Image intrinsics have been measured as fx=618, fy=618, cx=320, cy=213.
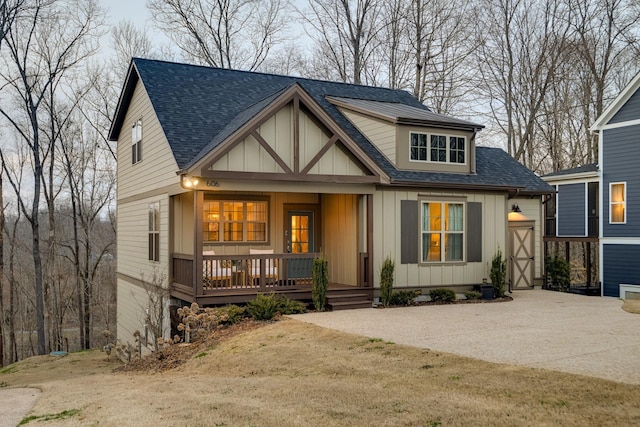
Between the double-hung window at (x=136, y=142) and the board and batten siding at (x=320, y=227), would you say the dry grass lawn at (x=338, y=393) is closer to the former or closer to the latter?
the board and batten siding at (x=320, y=227)

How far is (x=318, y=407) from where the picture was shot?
280 inches

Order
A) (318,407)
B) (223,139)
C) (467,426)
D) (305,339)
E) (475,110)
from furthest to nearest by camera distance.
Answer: (475,110), (223,139), (305,339), (318,407), (467,426)

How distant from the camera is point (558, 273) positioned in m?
19.8

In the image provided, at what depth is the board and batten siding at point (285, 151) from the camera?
13.7 metres

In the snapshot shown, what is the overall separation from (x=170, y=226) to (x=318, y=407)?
9.09m

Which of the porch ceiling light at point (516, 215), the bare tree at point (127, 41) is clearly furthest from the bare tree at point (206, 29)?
the porch ceiling light at point (516, 215)

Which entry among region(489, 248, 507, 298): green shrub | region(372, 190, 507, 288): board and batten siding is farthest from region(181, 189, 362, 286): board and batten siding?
region(489, 248, 507, 298): green shrub

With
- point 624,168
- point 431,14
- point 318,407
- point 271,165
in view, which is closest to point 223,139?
point 271,165

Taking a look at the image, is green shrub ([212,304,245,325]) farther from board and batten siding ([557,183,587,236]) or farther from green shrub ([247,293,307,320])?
board and batten siding ([557,183,587,236])

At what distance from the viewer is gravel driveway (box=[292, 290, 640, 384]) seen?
8.86 meters

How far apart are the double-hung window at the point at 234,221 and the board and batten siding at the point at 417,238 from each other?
304 centimetres

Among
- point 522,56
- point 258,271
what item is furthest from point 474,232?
point 522,56

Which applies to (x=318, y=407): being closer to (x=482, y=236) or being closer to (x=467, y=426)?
(x=467, y=426)

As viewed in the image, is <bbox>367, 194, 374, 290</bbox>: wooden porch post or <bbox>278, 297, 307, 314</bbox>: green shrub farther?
<bbox>367, 194, 374, 290</bbox>: wooden porch post
